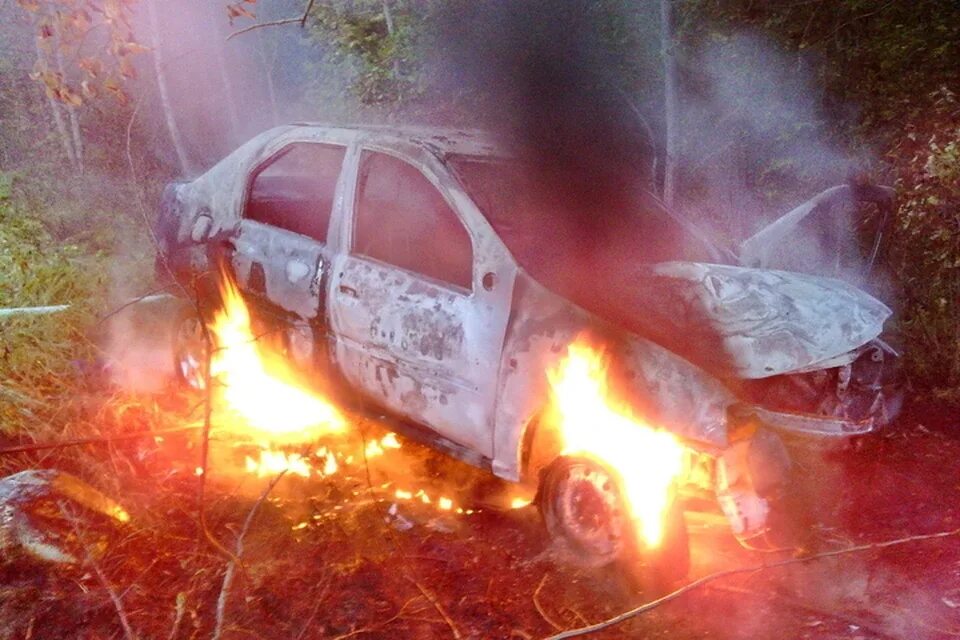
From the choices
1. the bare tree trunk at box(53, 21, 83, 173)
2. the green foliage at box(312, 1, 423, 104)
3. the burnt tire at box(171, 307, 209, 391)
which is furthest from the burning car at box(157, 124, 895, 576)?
the bare tree trunk at box(53, 21, 83, 173)

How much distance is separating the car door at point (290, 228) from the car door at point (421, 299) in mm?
227

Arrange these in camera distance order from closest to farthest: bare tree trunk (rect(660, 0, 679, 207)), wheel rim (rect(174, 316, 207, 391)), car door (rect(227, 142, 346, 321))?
car door (rect(227, 142, 346, 321)), wheel rim (rect(174, 316, 207, 391)), bare tree trunk (rect(660, 0, 679, 207))

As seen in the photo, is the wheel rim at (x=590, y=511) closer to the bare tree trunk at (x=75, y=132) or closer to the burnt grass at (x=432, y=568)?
the burnt grass at (x=432, y=568)

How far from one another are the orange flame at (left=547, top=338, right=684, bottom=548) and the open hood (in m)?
0.29

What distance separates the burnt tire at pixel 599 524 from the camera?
3.22 m

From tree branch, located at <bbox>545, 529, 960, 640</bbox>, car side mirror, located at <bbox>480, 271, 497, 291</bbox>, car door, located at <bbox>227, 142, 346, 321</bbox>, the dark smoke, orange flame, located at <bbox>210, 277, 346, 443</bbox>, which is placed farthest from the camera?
orange flame, located at <bbox>210, 277, 346, 443</bbox>

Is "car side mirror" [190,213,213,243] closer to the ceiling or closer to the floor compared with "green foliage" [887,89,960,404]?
closer to the ceiling

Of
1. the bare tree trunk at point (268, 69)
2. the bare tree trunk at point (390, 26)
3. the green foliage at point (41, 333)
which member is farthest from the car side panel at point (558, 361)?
the bare tree trunk at point (268, 69)

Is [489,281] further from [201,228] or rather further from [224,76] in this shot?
[224,76]

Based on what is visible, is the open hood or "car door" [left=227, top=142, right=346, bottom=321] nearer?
the open hood

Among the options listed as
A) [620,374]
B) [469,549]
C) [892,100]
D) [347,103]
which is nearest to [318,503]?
[469,549]

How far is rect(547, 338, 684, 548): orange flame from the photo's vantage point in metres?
3.12

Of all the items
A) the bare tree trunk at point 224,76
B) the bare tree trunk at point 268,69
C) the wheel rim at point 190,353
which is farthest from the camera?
the bare tree trunk at point 268,69

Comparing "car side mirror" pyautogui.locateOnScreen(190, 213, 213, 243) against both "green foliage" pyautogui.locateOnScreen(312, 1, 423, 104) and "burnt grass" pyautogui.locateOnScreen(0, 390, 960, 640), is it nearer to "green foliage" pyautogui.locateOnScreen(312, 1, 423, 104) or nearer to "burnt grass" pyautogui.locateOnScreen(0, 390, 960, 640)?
"burnt grass" pyautogui.locateOnScreen(0, 390, 960, 640)
